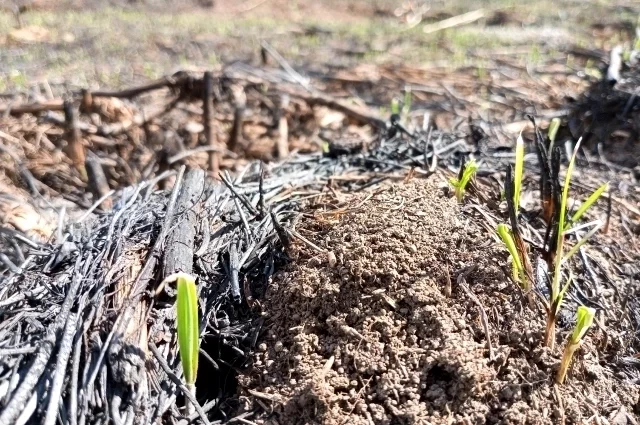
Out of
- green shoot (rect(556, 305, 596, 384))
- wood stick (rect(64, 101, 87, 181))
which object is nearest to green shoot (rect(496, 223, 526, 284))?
green shoot (rect(556, 305, 596, 384))

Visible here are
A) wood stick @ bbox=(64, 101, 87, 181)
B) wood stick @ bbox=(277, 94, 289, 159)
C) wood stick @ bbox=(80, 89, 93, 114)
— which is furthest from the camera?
wood stick @ bbox=(277, 94, 289, 159)

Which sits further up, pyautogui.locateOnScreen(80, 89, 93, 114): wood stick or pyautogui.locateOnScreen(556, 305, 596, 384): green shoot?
pyautogui.locateOnScreen(80, 89, 93, 114): wood stick

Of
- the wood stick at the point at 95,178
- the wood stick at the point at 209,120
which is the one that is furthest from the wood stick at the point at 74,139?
the wood stick at the point at 209,120

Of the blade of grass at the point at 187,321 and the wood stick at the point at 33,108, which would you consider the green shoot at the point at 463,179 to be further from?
the wood stick at the point at 33,108

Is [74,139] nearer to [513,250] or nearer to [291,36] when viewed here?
[513,250]

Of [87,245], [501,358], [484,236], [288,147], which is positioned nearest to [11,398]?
[87,245]

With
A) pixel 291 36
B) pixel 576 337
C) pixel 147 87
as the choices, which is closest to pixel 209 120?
pixel 147 87

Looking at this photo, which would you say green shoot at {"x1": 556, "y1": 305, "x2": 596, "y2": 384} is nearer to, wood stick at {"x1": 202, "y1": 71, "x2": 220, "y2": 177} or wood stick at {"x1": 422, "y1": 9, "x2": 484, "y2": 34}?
wood stick at {"x1": 202, "y1": 71, "x2": 220, "y2": 177}
